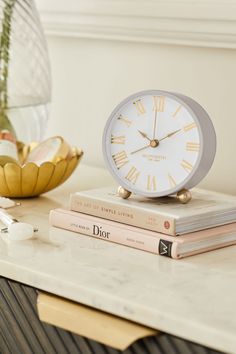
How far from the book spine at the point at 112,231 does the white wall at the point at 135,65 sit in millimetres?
383

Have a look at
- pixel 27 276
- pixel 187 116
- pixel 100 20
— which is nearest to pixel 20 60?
pixel 100 20

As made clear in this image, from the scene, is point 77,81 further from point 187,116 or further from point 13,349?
point 13,349

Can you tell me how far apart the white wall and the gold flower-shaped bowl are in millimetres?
269

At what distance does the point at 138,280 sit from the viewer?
0.96 m

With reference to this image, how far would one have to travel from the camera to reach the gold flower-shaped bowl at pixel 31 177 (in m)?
1.32

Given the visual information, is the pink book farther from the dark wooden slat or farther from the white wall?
the white wall

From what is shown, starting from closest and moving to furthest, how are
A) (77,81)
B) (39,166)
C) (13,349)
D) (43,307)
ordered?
1. (43,307)
2. (13,349)
3. (39,166)
4. (77,81)

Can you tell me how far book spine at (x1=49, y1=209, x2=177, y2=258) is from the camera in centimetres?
106

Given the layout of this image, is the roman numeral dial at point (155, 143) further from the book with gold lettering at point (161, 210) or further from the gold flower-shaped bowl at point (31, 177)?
the gold flower-shaped bowl at point (31, 177)

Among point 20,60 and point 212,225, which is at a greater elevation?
point 20,60

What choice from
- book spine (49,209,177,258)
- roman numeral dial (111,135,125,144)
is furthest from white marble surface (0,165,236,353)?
roman numeral dial (111,135,125,144)

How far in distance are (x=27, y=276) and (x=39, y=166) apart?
1.22ft

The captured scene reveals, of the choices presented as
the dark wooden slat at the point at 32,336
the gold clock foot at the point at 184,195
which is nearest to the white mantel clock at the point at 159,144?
the gold clock foot at the point at 184,195

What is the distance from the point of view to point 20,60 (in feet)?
4.98
